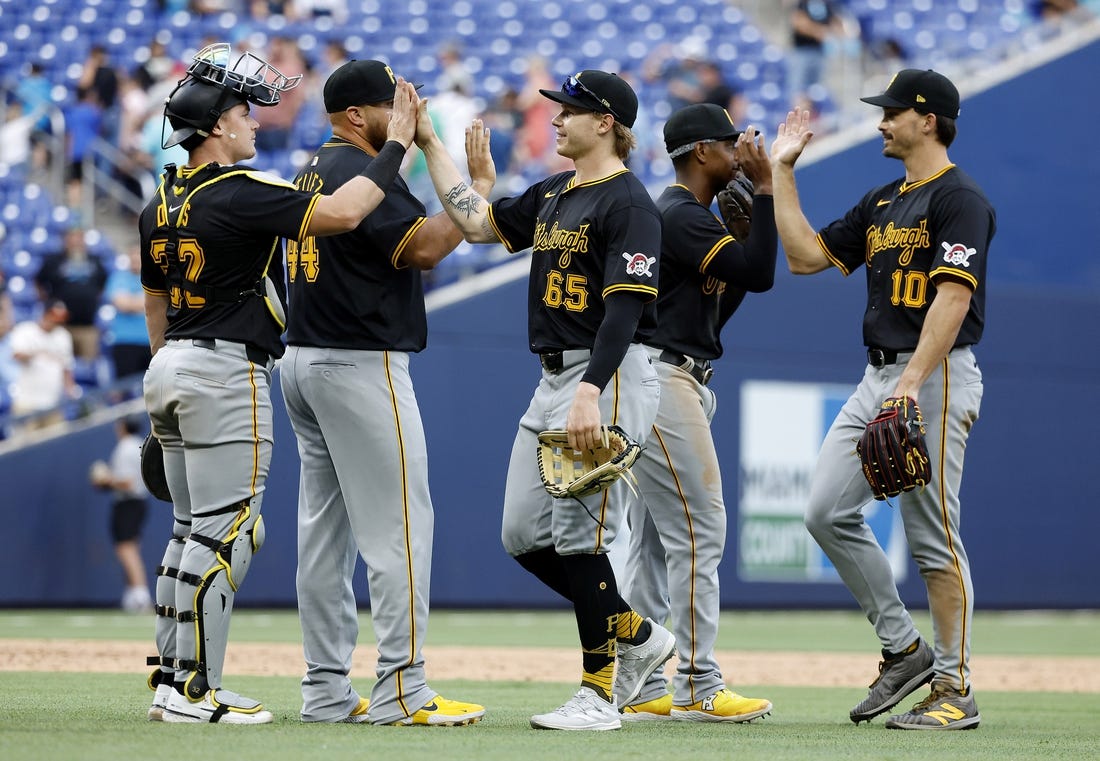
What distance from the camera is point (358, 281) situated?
16.6 ft

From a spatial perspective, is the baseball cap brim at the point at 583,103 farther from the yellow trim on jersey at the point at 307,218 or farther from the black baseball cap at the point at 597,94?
the yellow trim on jersey at the point at 307,218

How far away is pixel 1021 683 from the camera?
7895mm

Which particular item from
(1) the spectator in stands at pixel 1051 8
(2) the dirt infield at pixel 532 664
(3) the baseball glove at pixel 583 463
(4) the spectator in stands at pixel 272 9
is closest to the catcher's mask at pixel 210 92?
(3) the baseball glove at pixel 583 463

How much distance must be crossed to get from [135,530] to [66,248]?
107 inches

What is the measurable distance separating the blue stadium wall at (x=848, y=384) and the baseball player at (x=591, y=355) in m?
7.69

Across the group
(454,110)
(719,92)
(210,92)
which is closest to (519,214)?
(210,92)

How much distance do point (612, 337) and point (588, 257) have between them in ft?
1.15

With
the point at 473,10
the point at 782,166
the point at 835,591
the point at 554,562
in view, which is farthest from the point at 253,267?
the point at 473,10

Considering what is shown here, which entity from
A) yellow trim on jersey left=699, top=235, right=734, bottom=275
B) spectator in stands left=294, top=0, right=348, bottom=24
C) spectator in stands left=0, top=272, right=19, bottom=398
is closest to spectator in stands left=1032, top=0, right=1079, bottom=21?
spectator in stands left=294, top=0, right=348, bottom=24

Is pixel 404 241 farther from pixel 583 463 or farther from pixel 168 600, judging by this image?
pixel 168 600

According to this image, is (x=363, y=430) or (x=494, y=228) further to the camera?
(x=494, y=228)

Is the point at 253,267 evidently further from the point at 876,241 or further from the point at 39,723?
the point at 876,241

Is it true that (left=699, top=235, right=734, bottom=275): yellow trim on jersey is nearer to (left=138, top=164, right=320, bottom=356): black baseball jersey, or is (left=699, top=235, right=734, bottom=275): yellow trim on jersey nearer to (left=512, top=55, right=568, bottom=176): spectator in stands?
(left=138, top=164, right=320, bottom=356): black baseball jersey

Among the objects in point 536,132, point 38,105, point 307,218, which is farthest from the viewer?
point 536,132
